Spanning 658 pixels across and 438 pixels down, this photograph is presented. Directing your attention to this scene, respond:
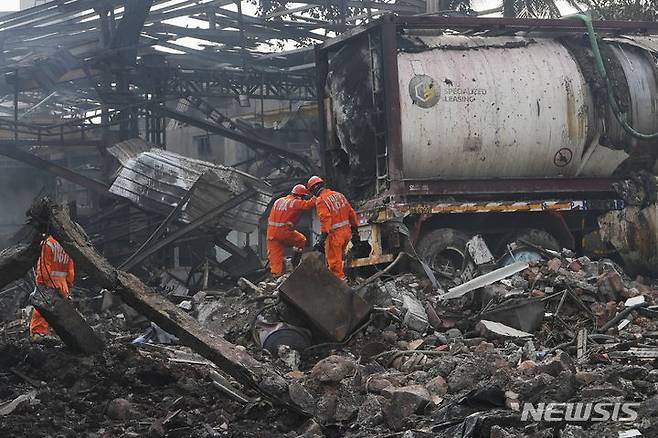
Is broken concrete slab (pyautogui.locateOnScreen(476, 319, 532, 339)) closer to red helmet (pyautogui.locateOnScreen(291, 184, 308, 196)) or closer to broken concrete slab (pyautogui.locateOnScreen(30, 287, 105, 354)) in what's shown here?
red helmet (pyautogui.locateOnScreen(291, 184, 308, 196))

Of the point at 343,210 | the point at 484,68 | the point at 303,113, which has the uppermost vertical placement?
the point at 484,68

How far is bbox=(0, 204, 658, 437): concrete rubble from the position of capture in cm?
569

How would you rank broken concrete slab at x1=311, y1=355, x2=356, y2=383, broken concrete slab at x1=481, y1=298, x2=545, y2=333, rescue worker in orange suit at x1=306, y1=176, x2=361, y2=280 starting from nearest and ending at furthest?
broken concrete slab at x1=311, y1=355, x2=356, y2=383 < broken concrete slab at x1=481, y1=298, x2=545, y2=333 < rescue worker in orange suit at x1=306, y1=176, x2=361, y2=280

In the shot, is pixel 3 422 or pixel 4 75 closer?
pixel 3 422

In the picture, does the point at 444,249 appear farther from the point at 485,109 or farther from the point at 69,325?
the point at 69,325

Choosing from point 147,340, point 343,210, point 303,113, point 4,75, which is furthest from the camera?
point 303,113

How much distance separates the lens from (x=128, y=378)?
22.1 ft

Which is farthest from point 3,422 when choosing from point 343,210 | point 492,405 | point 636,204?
point 636,204

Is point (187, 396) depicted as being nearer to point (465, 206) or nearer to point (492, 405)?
point (492, 405)

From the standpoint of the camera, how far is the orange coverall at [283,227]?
10.9 m

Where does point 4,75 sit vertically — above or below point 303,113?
above

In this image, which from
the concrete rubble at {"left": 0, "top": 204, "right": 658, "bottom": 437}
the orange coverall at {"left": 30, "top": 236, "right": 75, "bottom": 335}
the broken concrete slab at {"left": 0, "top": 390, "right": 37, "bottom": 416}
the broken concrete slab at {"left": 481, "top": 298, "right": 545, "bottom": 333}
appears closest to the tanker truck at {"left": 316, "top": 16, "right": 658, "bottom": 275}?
the concrete rubble at {"left": 0, "top": 204, "right": 658, "bottom": 437}

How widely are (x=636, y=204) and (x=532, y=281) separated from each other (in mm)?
3739

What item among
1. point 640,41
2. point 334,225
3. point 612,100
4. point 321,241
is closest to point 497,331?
point 334,225
